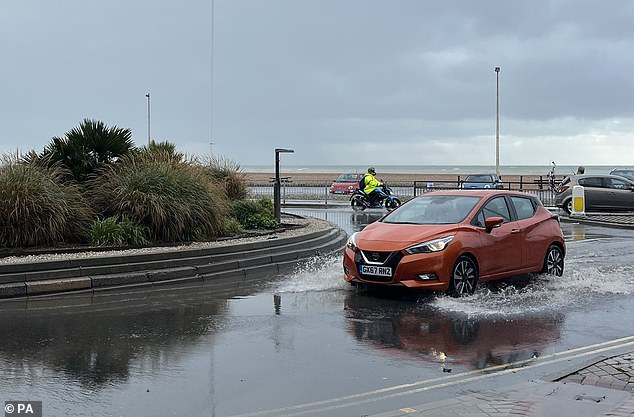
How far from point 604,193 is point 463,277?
18.8 m

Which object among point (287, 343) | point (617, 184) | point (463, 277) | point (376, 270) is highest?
point (617, 184)

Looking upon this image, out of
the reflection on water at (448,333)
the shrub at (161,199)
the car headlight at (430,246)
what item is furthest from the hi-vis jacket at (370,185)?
the reflection on water at (448,333)

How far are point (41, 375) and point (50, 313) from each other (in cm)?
289

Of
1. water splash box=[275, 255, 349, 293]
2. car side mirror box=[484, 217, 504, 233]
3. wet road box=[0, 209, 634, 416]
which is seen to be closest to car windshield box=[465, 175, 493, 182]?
water splash box=[275, 255, 349, 293]

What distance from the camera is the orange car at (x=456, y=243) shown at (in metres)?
9.98

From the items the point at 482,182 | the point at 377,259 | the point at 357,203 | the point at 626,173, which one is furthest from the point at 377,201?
the point at 377,259

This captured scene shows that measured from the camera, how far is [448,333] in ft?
27.2

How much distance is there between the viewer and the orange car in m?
9.98

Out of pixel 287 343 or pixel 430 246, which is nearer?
pixel 287 343

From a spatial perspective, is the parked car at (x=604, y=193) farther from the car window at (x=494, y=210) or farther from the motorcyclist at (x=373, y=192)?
the car window at (x=494, y=210)

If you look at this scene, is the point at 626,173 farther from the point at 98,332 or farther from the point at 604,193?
the point at 98,332

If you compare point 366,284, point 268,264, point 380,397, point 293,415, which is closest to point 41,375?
point 293,415

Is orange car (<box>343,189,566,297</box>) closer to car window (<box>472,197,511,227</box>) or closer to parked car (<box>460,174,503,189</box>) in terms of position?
car window (<box>472,197,511,227</box>)

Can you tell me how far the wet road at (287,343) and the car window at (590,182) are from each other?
16205 mm
